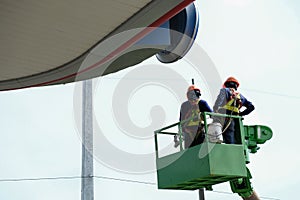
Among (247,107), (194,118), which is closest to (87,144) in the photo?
(194,118)

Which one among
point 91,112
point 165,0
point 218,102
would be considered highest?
point 91,112

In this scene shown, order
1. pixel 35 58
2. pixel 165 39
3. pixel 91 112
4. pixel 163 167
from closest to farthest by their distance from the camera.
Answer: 1. pixel 165 39
2. pixel 35 58
3. pixel 163 167
4. pixel 91 112

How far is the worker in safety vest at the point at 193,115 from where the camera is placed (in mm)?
8094

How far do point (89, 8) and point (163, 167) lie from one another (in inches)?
193

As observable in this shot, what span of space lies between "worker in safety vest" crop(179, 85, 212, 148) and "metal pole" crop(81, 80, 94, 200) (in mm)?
4833

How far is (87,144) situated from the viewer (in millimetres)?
13281

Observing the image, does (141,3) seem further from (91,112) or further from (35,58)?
(91,112)

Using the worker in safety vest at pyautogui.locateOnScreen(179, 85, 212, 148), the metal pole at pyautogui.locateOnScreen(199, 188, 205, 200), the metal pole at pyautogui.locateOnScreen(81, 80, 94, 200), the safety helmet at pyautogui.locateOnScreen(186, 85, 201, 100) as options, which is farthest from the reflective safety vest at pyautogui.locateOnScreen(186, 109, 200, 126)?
the metal pole at pyautogui.locateOnScreen(81, 80, 94, 200)

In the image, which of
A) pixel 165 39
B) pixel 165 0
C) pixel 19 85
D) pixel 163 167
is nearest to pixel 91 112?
pixel 163 167

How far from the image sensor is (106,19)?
4.20 metres

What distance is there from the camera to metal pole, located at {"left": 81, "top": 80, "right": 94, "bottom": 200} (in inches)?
491

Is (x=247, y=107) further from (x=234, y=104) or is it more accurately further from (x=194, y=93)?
(x=194, y=93)

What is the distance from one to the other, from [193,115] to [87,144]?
18.4ft

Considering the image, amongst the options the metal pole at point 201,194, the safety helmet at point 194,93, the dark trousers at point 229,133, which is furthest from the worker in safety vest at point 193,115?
the metal pole at point 201,194
